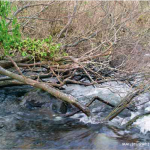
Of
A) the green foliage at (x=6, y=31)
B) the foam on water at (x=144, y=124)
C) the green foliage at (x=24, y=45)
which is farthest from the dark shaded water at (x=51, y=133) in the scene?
the green foliage at (x=6, y=31)

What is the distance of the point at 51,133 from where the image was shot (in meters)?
5.86

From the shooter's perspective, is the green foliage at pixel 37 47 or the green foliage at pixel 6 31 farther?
the green foliage at pixel 37 47

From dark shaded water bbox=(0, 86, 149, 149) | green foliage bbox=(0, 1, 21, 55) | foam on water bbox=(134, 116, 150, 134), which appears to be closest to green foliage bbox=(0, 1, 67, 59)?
green foliage bbox=(0, 1, 21, 55)

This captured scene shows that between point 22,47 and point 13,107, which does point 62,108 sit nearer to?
point 13,107

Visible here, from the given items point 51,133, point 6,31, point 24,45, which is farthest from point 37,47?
point 51,133

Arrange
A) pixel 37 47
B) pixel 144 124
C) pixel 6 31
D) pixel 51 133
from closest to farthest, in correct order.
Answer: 1. pixel 6 31
2. pixel 51 133
3. pixel 144 124
4. pixel 37 47

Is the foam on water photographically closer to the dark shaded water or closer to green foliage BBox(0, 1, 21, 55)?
the dark shaded water

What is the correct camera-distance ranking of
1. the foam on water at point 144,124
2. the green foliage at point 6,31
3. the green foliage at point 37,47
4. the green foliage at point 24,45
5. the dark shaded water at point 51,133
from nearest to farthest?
1. the green foliage at point 6,31
2. the dark shaded water at point 51,133
3. the green foliage at point 24,45
4. the foam on water at point 144,124
5. the green foliage at point 37,47

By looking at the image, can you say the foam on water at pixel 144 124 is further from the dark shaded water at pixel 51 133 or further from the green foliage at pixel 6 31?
the green foliage at pixel 6 31

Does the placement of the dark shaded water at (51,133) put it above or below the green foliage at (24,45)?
below

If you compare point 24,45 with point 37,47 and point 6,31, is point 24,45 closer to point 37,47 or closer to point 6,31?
point 37,47

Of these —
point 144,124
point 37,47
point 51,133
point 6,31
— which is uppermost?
point 6,31

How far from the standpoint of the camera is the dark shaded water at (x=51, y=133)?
5.27 meters

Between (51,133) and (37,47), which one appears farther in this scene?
(37,47)
